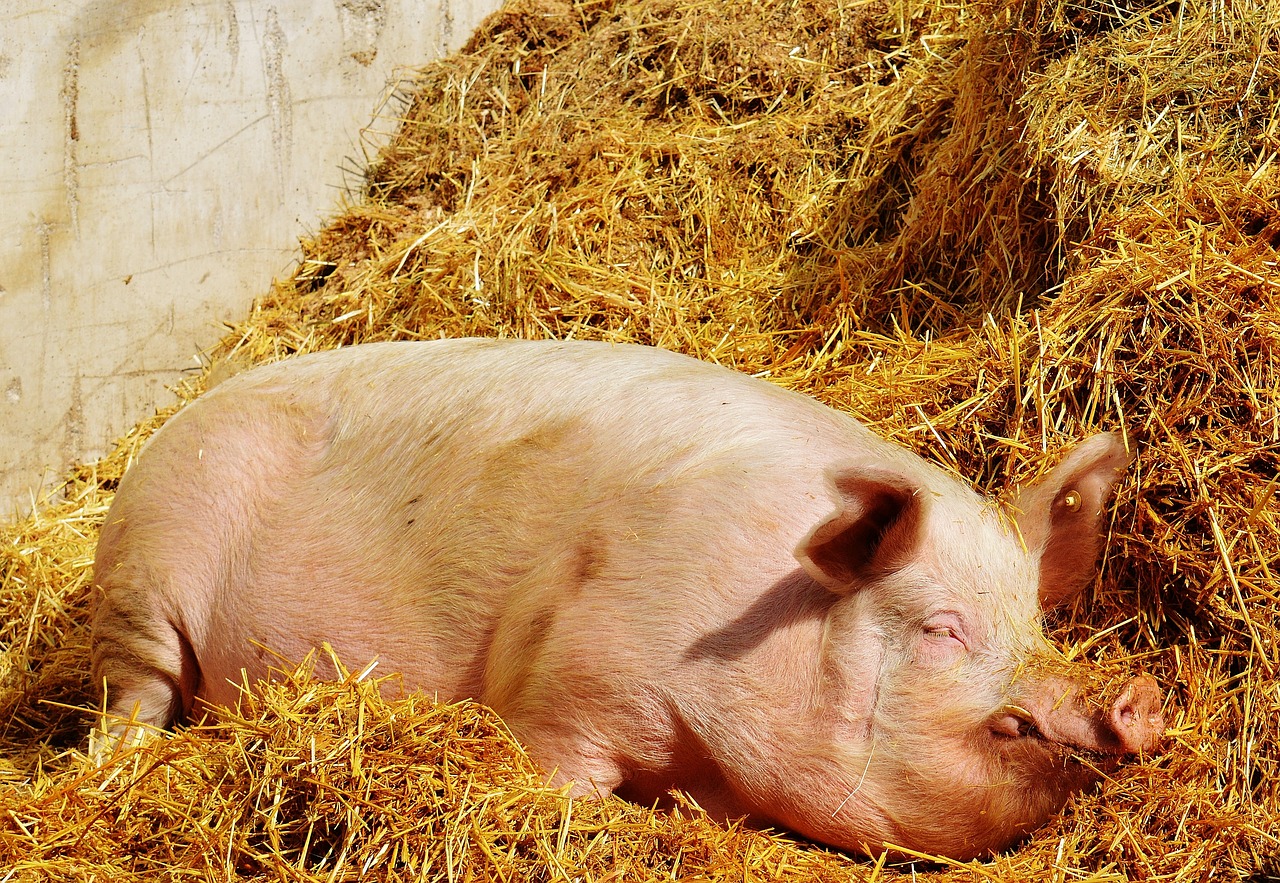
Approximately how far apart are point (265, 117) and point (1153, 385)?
4452 millimetres

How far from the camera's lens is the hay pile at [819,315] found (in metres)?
2.96

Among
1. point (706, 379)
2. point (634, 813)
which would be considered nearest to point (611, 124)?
point (706, 379)

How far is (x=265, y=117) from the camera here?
6.22 m

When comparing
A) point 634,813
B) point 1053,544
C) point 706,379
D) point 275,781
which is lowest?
point 634,813

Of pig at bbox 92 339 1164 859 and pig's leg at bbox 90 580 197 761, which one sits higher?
pig at bbox 92 339 1164 859

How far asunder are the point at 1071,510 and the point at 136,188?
15.5ft

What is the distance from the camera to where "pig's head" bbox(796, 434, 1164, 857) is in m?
2.95

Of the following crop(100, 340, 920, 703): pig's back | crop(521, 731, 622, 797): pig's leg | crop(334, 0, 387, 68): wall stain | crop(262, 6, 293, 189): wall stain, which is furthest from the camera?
crop(334, 0, 387, 68): wall stain

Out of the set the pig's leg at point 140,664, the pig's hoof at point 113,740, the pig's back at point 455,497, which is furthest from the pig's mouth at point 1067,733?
the pig's leg at point 140,664

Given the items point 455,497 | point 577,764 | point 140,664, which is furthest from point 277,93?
point 577,764

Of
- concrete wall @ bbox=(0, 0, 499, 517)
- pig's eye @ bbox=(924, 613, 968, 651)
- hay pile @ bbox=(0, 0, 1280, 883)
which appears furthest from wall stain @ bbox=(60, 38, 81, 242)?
pig's eye @ bbox=(924, 613, 968, 651)

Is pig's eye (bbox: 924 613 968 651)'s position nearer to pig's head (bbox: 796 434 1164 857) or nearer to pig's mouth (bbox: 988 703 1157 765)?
pig's head (bbox: 796 434 1164 857)

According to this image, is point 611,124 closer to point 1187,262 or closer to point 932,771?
point 1187,262

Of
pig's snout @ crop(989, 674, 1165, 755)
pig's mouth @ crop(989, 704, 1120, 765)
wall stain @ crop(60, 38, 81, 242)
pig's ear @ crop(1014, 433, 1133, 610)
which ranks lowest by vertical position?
pig's mouth @ crop(989, 704, 1120, 765)
